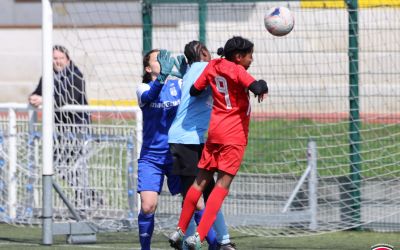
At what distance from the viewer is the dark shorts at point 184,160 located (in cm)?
872

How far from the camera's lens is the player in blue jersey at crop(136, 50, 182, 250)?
349 inches

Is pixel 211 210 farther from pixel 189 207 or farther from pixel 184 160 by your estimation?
pixel 184 160

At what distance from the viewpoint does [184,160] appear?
344 inches

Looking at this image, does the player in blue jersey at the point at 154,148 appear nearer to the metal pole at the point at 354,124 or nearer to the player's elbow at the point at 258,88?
the player's elbow at the point at 258,88

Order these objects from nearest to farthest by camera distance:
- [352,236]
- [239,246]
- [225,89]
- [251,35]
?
[225,89], [239,246], [352,236], [251,35]

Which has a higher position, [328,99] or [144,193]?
[328,99]

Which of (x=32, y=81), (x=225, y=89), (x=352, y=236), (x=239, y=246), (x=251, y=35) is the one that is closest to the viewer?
(x=225, y=89)

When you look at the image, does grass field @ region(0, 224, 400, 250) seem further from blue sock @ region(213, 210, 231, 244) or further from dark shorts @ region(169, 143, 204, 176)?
dark shorts @ region(169, 143, 204, 176)

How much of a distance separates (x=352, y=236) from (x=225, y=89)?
2988 mm

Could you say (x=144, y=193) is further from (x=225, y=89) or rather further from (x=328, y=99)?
(x=328, y=99)

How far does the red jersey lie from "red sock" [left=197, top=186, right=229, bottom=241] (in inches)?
15.9

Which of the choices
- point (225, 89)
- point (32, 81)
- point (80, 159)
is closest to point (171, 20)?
point (80, 159)

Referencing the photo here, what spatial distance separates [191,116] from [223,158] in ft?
1.69

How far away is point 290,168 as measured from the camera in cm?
1162
